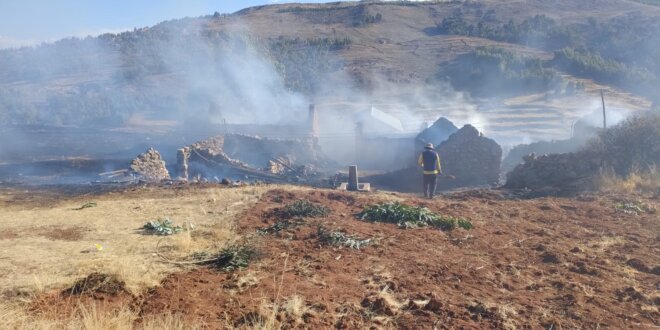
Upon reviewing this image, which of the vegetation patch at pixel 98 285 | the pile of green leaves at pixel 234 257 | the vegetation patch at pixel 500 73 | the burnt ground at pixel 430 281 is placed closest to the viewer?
the burnt ground at pixel 430 281

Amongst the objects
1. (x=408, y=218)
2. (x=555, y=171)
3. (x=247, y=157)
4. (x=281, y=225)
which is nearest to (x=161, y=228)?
(x=281, y=225)

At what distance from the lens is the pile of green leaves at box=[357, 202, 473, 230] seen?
25.2 ft

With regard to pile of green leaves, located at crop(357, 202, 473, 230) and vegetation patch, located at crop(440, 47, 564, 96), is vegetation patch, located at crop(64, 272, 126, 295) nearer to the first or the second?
pile of green leaves, located at crop(357, 202, 473, 230)

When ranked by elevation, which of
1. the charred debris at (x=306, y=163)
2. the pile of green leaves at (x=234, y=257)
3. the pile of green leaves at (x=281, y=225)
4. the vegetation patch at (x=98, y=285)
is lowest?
the charred debris at (x=306, y=163)

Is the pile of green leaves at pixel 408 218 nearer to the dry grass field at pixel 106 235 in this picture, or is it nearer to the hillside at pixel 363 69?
the dry grass field at pixel 106 235

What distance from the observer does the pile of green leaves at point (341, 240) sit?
6.46m

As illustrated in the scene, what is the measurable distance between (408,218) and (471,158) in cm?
1050

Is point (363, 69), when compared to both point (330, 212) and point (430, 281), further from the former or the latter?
point (430, 281)

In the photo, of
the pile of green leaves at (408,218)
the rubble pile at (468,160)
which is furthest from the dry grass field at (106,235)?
the rubble pile at (468,160)

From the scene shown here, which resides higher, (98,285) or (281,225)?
(98,285)

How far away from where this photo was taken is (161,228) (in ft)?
23.7

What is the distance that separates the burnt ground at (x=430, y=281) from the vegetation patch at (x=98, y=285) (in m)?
0.09

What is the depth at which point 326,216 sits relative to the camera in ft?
26.8

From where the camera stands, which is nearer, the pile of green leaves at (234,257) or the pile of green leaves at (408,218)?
the pile of green leaves at (234,257)
